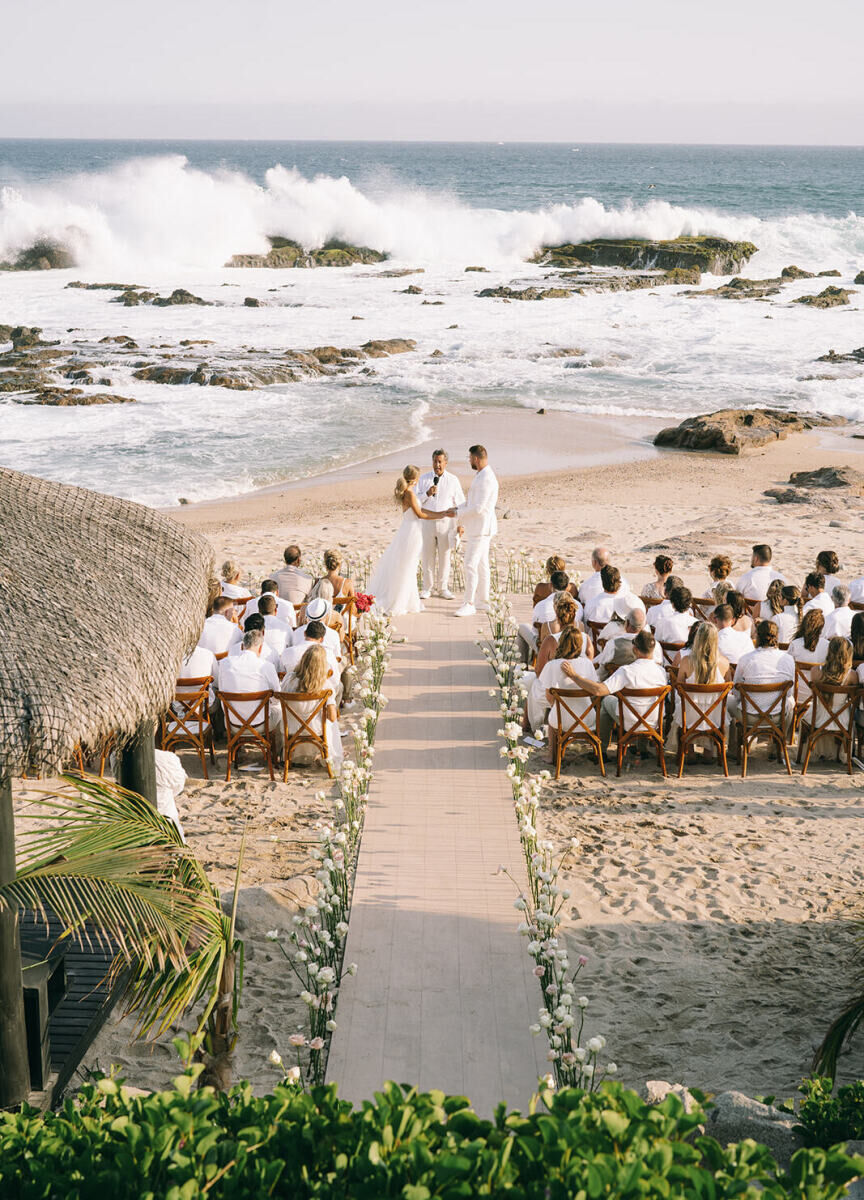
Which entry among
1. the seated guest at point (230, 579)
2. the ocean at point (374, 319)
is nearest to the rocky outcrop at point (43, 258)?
the ocean at point (374, 319)

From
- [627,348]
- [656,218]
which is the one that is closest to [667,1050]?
[627,348]

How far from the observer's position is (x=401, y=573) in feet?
45.8

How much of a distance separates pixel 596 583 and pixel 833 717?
301cm

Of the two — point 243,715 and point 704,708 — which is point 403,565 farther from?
point 704,708

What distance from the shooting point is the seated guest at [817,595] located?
11.3 meters

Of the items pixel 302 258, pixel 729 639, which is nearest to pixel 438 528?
pixel 729 639

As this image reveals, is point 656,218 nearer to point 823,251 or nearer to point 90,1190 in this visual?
point 823,251

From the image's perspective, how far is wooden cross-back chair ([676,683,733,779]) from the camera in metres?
9.76

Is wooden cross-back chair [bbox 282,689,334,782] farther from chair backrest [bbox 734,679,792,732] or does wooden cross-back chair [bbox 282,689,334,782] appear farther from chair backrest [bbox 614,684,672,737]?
chair backrest [bbox 734,679,792,732]

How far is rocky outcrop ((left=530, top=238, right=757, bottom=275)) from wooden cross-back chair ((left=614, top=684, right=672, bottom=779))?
60.4 m

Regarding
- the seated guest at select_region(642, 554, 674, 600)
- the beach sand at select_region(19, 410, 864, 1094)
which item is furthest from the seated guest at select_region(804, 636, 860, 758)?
the seated guest at select_region(642, 554, 674, 600)

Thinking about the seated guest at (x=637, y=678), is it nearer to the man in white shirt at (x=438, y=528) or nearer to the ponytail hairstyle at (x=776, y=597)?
the ponytail hairstyle at (x=776, y=597)

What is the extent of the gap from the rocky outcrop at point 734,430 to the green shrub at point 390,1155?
960 inches

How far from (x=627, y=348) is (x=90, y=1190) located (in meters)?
40.2
